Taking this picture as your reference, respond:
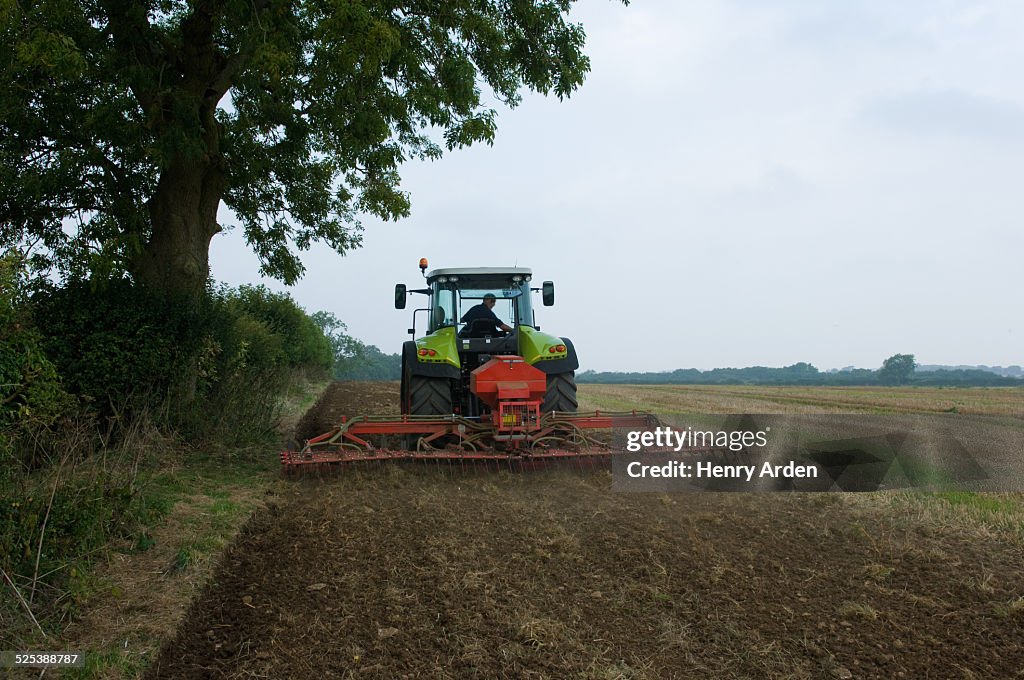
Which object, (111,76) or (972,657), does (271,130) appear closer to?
(111,76)

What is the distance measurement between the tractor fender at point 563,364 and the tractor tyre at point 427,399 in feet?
3.60

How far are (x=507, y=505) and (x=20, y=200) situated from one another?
6658 millimetres

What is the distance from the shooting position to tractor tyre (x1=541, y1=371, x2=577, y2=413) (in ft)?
27.8

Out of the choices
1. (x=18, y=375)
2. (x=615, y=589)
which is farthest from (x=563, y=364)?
(x=18, y=375)

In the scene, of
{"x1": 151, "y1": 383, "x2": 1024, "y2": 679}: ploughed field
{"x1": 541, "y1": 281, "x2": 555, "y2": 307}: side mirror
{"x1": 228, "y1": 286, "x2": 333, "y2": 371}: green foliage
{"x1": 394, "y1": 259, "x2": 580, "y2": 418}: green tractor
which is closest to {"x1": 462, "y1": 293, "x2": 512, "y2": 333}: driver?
{"x1": 394, "y1": 259, "x2": 580, "y2": 418}: green tractor

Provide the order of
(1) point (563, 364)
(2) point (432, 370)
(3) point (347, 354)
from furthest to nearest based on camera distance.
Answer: (3) point (347, 354) < (1) point (563, 364) < (2) point (432, 370)

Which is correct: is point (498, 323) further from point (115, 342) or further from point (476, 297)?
point (115, 342)

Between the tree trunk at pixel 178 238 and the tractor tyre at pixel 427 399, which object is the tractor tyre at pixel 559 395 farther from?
the tree trunk at pixel 178 238

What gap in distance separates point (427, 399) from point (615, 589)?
4402mm

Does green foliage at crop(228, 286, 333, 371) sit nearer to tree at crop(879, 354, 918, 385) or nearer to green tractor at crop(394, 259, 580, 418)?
green tractor at crop(394, 259, 580, 418)

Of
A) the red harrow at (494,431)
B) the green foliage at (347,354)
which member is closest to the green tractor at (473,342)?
the red harrow at (494,431)

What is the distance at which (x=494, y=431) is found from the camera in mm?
7617

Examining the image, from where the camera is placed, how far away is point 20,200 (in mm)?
8398

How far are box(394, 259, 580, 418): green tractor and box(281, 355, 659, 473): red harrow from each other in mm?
513
